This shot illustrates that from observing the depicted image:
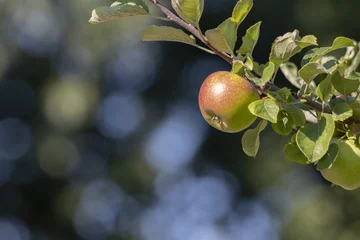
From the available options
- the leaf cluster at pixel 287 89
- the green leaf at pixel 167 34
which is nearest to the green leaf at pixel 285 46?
the leaf cluster at pixel 287 89

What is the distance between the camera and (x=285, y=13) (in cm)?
539

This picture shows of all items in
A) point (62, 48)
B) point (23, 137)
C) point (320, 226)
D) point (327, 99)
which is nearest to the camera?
point (327, 99)

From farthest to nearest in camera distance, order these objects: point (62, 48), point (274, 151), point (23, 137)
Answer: point (23, 137) → point (62, 48) → point (274, 151)

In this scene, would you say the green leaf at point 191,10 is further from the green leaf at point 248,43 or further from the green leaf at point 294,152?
the green leaf at point 294,152

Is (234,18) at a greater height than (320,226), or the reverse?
(234,18)

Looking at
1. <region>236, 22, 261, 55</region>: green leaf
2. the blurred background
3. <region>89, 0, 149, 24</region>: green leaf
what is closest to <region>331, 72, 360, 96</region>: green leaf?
<region>236, 22, 261, 55</region>: green leaf

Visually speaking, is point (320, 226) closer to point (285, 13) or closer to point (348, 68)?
point (285, 13)

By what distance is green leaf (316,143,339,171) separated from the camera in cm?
73

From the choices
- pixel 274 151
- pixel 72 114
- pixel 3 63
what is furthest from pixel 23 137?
pixel 274 151

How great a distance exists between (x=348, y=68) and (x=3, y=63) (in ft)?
17.7

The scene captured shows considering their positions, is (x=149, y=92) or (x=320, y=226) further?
(x=149, y=92)

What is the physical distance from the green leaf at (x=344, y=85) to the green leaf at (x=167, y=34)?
174 millimetres

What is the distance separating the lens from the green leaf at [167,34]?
2.63 feet

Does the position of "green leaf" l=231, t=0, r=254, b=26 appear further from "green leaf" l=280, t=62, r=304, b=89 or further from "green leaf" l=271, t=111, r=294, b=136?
"green leaf" l=280, t=62, r=304, b=89
